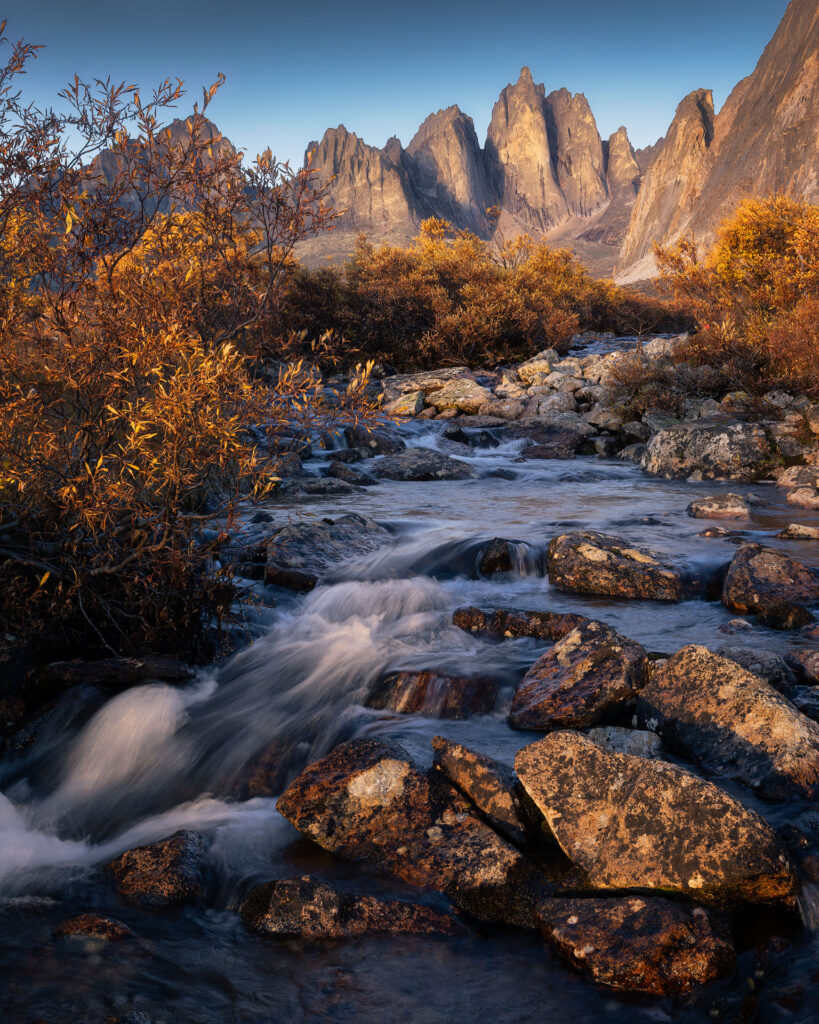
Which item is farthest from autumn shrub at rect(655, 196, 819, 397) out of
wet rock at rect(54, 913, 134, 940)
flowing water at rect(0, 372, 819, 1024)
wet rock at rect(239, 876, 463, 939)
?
wet rock at rect(54, 913, 134, 940)

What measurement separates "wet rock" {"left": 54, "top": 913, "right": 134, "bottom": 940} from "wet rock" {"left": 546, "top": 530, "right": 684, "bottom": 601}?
5.30 metres

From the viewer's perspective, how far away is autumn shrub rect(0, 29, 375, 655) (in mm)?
4762

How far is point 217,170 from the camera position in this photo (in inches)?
216

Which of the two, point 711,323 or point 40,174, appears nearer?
point 40,174

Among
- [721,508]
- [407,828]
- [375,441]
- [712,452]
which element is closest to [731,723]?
[407,828]

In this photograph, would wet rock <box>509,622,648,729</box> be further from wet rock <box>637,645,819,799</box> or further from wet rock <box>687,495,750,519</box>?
wet rock <box>687,495,750,519</box>

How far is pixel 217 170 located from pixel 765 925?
589 cm

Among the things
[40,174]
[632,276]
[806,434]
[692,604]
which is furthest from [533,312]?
[632,276]

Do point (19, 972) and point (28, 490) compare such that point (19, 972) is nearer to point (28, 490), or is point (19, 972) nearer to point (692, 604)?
point (28, 490)

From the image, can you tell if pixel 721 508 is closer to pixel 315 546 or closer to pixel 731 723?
pixel 315 546

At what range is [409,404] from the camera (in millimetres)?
19500

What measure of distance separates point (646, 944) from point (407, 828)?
1278mm

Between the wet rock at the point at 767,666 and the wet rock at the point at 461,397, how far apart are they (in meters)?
15.1

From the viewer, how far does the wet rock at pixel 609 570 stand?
282 inches
